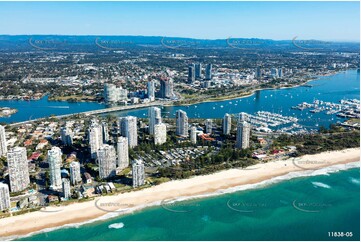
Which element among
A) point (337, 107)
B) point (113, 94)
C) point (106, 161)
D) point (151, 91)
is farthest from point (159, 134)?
point (337, 107)

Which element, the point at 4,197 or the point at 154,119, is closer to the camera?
the point at 4,197

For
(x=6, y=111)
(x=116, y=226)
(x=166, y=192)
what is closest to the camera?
(x=116, y=226)

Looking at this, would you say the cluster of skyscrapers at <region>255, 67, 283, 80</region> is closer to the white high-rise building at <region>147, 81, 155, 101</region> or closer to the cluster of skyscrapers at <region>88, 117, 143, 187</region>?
the white high-rise building at <region>147, 81, 155, 101</region>

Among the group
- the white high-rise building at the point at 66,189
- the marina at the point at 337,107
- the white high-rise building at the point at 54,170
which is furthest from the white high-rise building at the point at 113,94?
the white high-rise building at the point at 66,189

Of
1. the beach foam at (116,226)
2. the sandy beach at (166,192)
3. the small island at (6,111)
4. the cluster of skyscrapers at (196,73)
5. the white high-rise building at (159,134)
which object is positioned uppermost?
the cluster of skyscrapers at (196,73)

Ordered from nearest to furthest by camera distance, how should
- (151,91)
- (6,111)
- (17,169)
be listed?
1. (17,169)
2. (6,111)
3. (151,91)

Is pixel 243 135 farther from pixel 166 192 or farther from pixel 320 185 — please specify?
pixel 166 192

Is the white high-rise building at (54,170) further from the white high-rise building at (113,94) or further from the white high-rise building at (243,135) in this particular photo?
the white high-rise building at (113,94)
